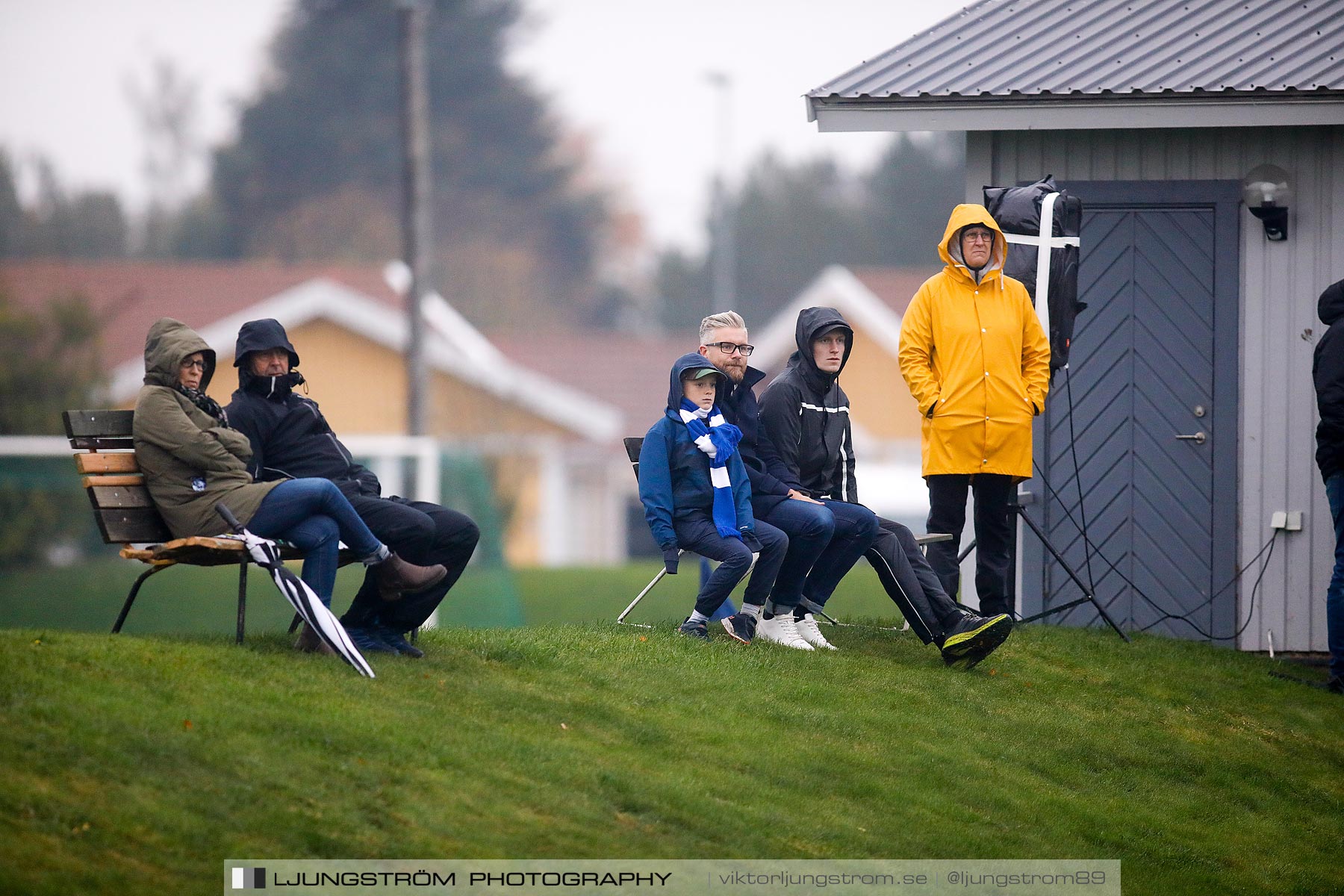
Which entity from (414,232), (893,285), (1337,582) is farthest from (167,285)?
(1337,582)

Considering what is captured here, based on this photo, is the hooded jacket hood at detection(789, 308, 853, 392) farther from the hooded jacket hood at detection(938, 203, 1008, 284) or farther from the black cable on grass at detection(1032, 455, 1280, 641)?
the black cable on grass at detection(1032, 455, 1280, 641)

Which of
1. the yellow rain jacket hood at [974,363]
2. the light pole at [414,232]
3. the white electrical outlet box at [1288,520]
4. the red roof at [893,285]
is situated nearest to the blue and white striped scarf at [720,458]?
the yellow rain jacket hood at [974,363]

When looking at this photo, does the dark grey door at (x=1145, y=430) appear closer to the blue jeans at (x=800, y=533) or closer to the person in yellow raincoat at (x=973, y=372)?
the person in yellow raincoat at (x=973, y=372)

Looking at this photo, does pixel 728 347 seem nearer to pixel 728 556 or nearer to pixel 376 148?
pixel 728 556

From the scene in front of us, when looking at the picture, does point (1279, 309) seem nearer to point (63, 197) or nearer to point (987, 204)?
point (987, 204)

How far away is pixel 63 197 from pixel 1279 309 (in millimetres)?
44789

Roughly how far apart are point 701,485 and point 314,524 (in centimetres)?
203

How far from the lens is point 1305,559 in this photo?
11.2m

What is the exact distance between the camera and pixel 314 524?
25.6ft

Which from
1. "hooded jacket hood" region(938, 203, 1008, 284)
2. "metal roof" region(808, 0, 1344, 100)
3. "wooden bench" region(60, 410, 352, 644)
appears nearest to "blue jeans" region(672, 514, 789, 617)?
"hooded jacket hood" region(938, 203, 1008, 284)

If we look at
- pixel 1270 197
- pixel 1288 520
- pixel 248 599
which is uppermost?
pixel 1270 197

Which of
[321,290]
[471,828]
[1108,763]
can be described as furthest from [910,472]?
[471,828]

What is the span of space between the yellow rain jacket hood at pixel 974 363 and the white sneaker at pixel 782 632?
3.84 feet

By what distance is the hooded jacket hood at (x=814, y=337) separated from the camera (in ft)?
31.0
